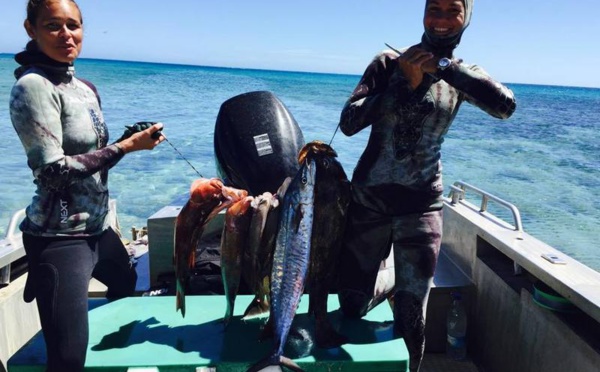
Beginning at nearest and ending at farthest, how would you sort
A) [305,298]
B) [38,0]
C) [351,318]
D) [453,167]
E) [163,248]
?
1. [38,0]
2. [351,318]
3. [305,298]
4. [163,248]
5. [453,167]

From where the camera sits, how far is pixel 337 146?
20.7 m

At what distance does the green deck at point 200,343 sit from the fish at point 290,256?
7.9 inches

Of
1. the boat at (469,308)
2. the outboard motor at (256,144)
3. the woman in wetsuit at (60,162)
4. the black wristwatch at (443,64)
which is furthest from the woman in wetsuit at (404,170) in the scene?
the woman in wetsuit at (60,162)

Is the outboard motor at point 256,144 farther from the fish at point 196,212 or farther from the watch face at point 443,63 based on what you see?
the watch face at point 443,63

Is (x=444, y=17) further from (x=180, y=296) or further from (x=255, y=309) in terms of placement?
(x=180, y=296)

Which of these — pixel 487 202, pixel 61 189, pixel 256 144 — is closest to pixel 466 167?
pixel 487 202

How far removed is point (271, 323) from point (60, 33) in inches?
75.7

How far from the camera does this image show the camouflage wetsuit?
2480 mm

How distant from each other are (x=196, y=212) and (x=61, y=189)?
72 cm

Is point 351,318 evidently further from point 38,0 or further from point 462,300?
point 38,0

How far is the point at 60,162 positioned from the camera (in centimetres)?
248

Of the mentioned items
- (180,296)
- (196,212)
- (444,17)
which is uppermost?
(444,17)

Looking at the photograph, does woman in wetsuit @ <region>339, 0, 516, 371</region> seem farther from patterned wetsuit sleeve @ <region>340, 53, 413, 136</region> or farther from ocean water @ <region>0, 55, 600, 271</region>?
ocean water @ <region>0, 55, 600, 271</region>

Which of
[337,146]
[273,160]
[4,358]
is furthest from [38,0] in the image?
[337,146]
